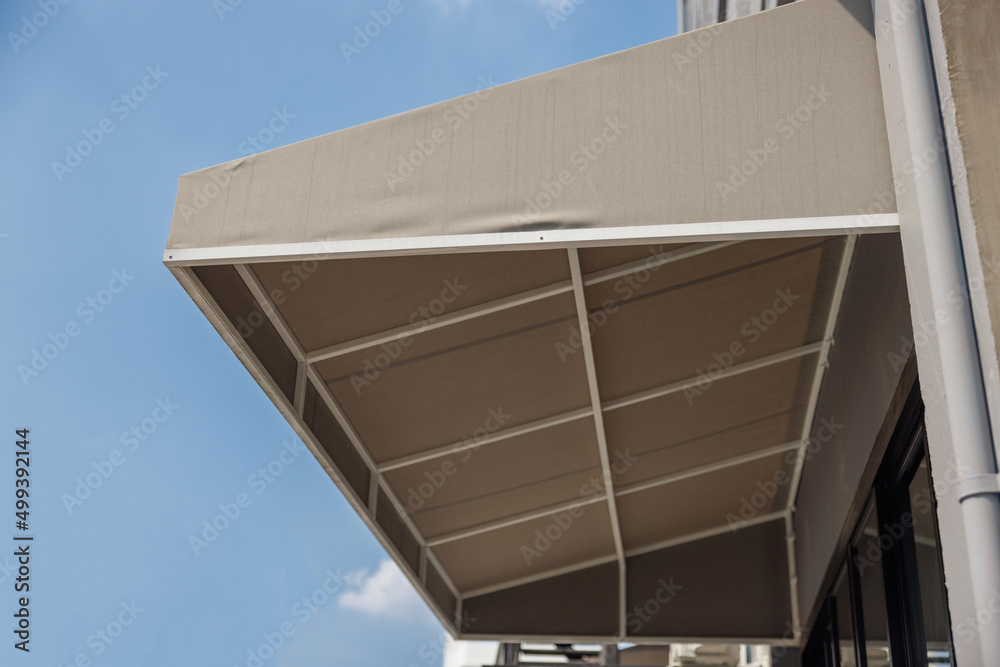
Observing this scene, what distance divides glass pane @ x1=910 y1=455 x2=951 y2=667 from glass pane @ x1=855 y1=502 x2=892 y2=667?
0.74m

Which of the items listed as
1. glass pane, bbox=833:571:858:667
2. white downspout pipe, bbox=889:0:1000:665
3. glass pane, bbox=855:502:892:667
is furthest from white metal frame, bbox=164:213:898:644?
glass pane, bbox=855:502:892:667

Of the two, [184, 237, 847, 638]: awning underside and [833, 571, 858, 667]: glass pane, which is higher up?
[184, 237, 847, 638]: awning underside

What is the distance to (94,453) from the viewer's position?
11781 centimetres

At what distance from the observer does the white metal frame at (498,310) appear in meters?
3.51

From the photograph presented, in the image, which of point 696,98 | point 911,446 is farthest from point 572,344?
point 696,98

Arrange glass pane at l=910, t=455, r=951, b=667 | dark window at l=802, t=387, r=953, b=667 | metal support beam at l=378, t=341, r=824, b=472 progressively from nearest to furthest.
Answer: glass pane at l=910, t=455, r=951, b=667
dark window at l=802, t=387, r=953, b=667
metal support beam at l=378, t=341, r=824, b=472

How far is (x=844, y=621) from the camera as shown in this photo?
7.11 metres

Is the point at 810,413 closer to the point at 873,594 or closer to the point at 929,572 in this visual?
the point at 873,594

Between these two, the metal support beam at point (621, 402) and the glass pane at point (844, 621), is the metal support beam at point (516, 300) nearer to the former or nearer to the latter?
the metal support beam at point (621, 402)

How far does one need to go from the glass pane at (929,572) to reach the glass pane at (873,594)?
74 cm

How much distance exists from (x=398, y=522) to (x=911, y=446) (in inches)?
172

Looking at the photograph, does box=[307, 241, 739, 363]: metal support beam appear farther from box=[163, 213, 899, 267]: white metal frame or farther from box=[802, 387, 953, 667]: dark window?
box=[163, 213, 899, 267]: white metal frame

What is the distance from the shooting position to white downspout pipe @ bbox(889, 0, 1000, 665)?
274cm

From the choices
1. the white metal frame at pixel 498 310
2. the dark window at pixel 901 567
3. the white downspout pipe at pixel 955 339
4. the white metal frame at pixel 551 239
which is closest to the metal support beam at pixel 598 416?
the white metal frame at pixel 498 310
